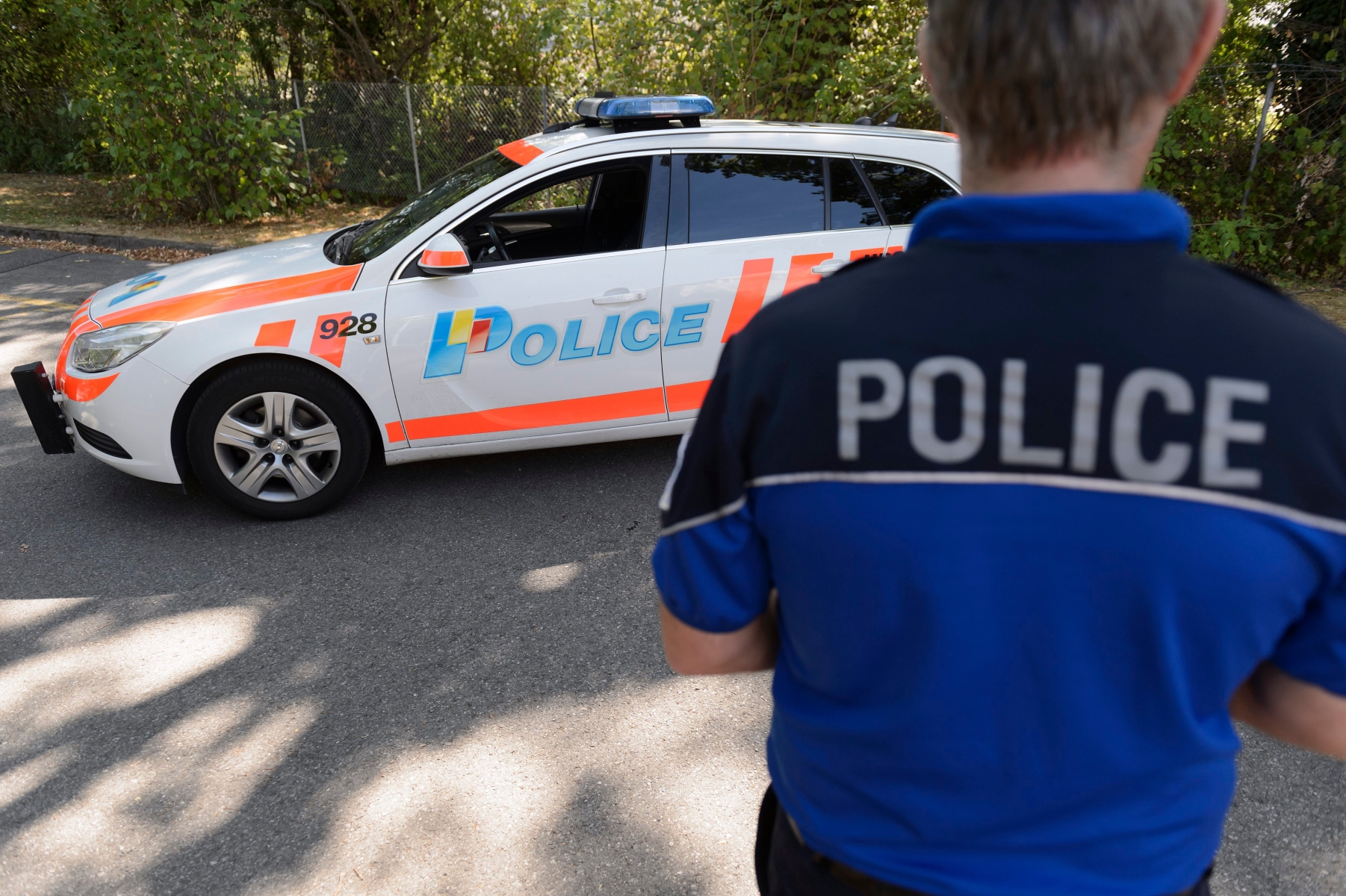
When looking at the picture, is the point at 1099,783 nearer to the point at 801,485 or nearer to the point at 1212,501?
the point at 1212,501

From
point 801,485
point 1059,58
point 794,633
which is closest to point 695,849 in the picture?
point 794,633

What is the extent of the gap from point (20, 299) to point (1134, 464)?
9599mm

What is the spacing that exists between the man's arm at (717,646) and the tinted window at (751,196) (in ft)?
11.4

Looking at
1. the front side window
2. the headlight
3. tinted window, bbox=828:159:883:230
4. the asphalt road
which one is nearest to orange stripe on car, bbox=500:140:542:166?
the front side window

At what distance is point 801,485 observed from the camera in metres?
0.95

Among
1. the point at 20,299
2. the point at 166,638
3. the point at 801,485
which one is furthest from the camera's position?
the point at 20,299

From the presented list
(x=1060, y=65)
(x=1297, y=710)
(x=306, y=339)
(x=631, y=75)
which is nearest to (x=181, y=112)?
(x=631, y=75)

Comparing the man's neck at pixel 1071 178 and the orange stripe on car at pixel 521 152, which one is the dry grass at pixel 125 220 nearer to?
the orange stripe on car at pixel 521 152

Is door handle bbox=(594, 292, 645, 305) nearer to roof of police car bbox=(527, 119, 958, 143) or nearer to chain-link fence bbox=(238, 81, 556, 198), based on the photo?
roof of police car bbox=(527, 119, 958, 143)

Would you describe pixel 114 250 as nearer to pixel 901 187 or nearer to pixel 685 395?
pixel 685 395

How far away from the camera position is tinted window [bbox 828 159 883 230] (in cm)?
462

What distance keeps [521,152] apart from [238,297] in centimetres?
146

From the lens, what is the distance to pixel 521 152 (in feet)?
15.3

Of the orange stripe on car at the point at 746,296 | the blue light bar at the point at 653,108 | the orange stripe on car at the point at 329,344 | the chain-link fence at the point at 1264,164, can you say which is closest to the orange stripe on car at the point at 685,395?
the orange stripe on car at the point at 746,296
